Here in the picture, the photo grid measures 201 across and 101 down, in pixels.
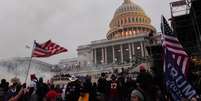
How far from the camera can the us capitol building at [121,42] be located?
94125 millimetres

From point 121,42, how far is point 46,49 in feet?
263

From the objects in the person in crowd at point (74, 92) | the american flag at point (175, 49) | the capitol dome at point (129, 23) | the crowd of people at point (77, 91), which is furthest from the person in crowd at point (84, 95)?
the capitol dome at point (129, 23)

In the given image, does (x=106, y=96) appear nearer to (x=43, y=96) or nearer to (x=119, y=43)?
(x=43, y=96)

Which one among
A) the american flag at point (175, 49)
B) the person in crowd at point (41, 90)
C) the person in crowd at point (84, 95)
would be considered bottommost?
the person in crowd at point (84, 95)

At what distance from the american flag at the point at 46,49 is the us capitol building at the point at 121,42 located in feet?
233

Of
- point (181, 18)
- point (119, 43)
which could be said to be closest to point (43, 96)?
point (181, 18)

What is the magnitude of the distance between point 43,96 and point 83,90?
2.28m

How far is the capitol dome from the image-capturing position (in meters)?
104

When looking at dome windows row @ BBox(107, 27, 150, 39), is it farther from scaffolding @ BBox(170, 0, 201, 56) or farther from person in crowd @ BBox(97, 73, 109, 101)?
person in crowd @ BBox(97, 73, 109, 101)

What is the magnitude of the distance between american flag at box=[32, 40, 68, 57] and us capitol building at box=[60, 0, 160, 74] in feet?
233

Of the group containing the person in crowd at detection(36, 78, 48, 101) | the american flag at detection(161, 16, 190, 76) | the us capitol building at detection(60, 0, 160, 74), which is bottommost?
the person in crowd at detection(36, 78, 48, 101)

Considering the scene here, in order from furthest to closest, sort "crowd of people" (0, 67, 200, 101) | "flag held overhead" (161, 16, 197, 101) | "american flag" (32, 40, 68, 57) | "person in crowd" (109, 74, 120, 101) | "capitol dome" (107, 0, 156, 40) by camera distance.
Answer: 1. "capitol dome" (107, 0, 156, 40)
2. "american flag" (32, 40, 68, 57)
3. "person in crowd" (109, 74, 120, 101)
4. "crowd of people" (0, 67, 200, 101)
5. "flag held overhead" (161, 16, 197, 101)

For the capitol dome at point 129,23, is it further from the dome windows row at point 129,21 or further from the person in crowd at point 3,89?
the person in crowd at point 3,89

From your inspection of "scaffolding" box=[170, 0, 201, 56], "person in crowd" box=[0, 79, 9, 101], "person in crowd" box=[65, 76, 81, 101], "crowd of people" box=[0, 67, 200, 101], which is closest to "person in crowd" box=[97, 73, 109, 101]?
"crowd of people" box=[0, 67, 200, 101]
